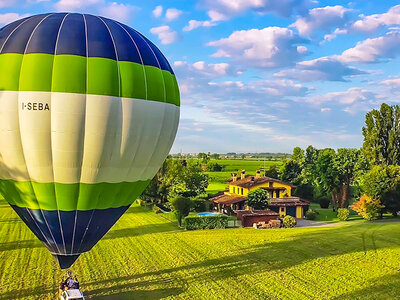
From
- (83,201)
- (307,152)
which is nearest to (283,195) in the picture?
(83,201)

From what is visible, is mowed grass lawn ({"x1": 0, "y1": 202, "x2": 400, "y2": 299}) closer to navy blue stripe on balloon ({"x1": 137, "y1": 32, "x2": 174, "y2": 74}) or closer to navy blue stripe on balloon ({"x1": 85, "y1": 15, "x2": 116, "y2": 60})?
navy blue stripe on balloon ({"x1": 137, "y1": 32, "x2": 174, "y2": 74})

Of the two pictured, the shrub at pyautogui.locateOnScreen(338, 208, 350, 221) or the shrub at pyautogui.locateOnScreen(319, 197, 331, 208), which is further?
the shrub at pyautogui.locateOnScreen(319, 197, 331, 208)

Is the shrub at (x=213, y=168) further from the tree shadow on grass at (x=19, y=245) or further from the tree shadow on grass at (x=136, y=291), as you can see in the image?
the tree shadow on grass at (x=136, y=291)

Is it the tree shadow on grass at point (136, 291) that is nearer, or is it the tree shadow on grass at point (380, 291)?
the tree shadow on grass at point (136, 291)

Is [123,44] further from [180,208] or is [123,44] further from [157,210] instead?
[157,210]

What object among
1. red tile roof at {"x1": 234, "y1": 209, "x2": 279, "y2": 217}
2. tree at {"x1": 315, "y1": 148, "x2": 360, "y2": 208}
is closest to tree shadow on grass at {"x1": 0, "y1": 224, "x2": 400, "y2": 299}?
red tile roof at {"x1": 234, "y1": 209, "x2": 279, "y2": 217}

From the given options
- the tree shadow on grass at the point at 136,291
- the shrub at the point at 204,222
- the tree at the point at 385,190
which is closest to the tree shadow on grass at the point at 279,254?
the tree shadow on grass at the point at 136,291
